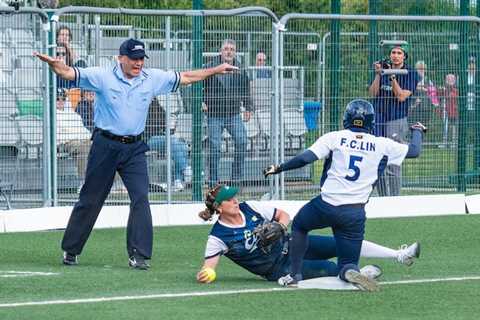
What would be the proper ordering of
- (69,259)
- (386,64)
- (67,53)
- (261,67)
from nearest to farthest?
1. (69,259)
2. (67,53)
3. (261,67)
4. (386,64)

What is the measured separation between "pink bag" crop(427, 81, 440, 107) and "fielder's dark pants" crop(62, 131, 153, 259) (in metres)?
6.32

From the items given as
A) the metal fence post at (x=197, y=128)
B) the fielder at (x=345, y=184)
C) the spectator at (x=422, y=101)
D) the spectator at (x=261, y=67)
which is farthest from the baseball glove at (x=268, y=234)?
the spectator at (x=422, y=101)

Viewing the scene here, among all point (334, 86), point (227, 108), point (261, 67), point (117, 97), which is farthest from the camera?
point (334, 86)

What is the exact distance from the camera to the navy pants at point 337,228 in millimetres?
10508

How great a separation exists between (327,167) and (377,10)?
30.9ft

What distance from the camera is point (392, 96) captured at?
674 inches

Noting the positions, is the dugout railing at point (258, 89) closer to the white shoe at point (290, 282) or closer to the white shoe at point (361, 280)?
the white shoe at point (290, 282)

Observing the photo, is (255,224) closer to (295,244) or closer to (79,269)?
(295,244)

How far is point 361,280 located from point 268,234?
0.90 meters

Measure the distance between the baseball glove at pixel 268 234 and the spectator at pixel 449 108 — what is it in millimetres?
7543

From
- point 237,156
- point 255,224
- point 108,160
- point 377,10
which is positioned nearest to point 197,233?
point 237,156

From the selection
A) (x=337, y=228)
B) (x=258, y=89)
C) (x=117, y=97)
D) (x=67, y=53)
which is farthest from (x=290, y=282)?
(x=258, y=89)

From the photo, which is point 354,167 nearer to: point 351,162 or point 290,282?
point 351,162

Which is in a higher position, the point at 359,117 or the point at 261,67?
the point at 261,67
